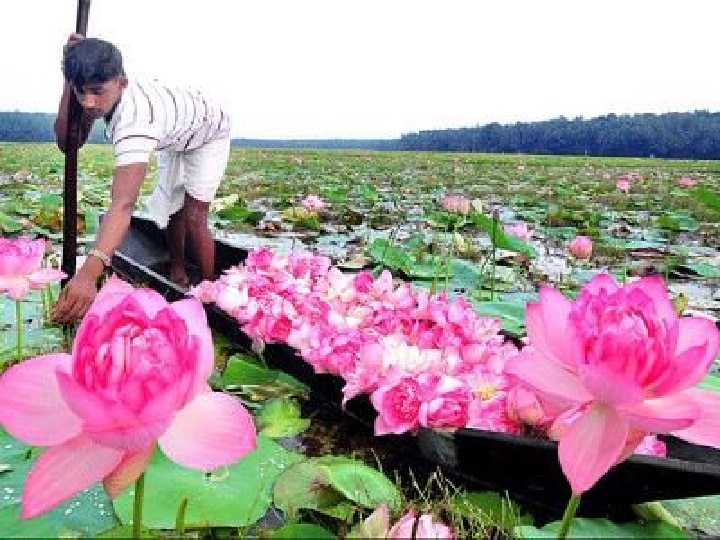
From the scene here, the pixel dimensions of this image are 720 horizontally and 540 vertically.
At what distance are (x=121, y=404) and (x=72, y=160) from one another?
1.71 metres

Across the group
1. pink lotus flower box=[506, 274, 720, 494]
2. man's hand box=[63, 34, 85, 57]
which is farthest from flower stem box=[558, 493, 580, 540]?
man's hand box=[63, 34, 85, 57]

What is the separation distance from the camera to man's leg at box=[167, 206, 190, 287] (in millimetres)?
3053

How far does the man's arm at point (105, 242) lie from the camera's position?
6.28 feet

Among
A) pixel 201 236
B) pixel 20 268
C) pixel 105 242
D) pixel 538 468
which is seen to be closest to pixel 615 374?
pixel 538 468

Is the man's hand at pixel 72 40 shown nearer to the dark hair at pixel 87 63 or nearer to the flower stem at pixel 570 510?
the dark hair at pixel 87 63

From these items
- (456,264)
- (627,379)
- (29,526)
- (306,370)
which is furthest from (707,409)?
(456,264)

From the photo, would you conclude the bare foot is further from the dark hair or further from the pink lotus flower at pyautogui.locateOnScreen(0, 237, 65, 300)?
the pink lotus flower at pyautogui.locateOnScreen(0, 237, 65, 300)

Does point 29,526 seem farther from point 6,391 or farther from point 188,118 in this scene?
point 188,118

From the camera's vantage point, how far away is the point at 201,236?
288 cm

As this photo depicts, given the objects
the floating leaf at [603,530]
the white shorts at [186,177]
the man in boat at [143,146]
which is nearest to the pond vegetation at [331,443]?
the floating leaf at [603,530]

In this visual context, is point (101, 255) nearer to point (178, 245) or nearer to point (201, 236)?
point (201, 236)

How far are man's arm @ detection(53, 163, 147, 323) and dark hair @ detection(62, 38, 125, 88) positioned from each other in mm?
253

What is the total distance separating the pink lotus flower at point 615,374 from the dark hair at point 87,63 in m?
1.71

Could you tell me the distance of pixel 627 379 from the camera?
56cm
